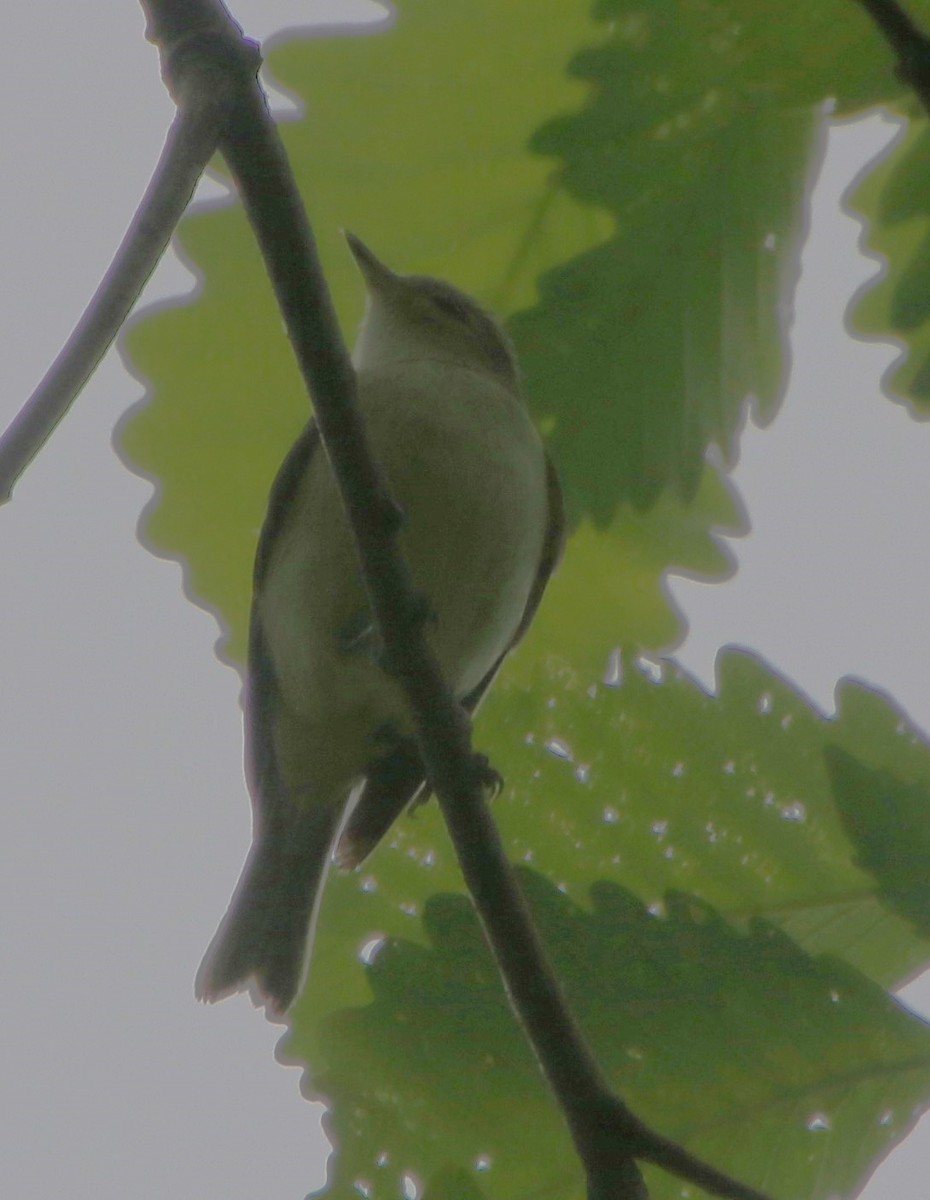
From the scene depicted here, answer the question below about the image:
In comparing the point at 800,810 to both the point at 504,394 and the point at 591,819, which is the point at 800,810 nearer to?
the point at 591,819

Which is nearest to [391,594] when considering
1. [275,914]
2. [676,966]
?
[676,966]

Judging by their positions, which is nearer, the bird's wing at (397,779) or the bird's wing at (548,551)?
the bird's wing at (397,779)

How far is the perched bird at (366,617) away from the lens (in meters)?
4.45

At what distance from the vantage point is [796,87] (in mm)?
2391

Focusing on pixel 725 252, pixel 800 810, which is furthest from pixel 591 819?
pixel 725 252

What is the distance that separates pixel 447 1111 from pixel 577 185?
1412mm

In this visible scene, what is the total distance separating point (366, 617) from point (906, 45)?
2873mm

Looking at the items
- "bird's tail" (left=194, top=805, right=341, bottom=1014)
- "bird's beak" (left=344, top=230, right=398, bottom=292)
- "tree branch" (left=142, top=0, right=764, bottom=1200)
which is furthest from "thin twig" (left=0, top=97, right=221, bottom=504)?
"bird's tail" (left=194, top=805, right=341, bottom=1014)

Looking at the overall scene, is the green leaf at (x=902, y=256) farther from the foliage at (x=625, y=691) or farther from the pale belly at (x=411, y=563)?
the pale belly at (x=411, y=563)

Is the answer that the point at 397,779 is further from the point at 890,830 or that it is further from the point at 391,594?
the point at 890,830

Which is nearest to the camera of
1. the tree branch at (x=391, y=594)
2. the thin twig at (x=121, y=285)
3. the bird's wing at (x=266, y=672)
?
the thin twig at (x=121, y=285)

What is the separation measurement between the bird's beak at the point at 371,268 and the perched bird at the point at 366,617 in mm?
119

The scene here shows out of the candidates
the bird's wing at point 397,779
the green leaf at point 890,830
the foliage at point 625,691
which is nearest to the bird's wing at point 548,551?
the bird's wing at point 397,779

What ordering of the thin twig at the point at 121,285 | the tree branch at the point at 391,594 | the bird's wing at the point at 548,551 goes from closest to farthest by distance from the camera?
the thin twig at the point at 121,285, the tree branch at the point at 391,594, the bird's wing at the point at 548,551
